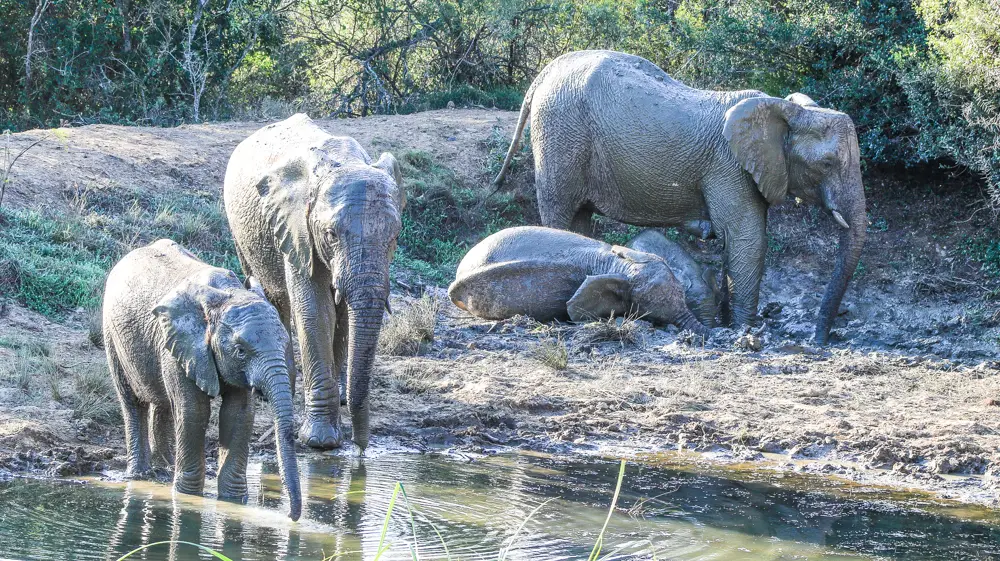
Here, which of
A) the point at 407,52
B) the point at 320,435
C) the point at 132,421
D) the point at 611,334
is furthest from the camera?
the point at 407,52

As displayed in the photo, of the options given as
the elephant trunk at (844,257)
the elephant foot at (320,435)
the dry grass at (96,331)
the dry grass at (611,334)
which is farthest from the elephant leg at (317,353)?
the elephant trunk at (844,257)

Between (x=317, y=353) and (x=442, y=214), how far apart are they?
700 centimetres

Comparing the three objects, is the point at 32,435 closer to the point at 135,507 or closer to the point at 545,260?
the point at 135,507

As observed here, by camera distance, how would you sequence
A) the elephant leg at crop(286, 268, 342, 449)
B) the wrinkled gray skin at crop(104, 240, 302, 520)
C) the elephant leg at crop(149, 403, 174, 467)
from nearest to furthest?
the wrinkled gray skin at crop(104, 240, 302, 520), the elephant leg at crop(149, 403, 174, 467), the elephant leg at crop(286, 268, 342, 449)

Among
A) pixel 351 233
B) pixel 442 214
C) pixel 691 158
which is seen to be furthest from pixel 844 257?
pixel 351 233

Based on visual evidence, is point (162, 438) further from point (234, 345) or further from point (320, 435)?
point (234, 345)

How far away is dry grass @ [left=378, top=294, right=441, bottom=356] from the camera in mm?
10156

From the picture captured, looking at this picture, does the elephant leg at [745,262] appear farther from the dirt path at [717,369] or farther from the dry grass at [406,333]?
the dry grass at [406,333]

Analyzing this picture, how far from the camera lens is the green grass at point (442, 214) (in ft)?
45.2

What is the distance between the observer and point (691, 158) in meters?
12.0

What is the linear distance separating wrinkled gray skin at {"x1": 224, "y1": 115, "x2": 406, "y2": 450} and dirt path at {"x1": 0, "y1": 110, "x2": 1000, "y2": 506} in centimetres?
86

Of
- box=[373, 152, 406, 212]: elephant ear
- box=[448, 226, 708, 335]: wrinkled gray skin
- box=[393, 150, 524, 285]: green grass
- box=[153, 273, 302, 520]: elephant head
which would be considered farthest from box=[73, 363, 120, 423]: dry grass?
box=[393, 150, 524, 285]: green grass

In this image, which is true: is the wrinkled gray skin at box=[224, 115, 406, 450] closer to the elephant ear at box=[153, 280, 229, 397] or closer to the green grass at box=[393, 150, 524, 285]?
the elephant ear at box=[153, 280, 229, 397]

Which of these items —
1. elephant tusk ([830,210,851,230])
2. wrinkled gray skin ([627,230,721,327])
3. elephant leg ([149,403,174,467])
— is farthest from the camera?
wrinkled gray skin ([627,230,721,327])
